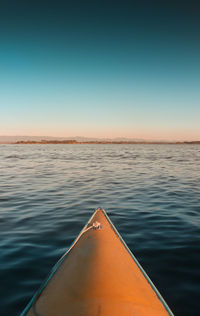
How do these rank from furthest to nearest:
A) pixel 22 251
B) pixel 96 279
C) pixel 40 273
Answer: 1. pixel 22 251
2. pixel 40 273
3. pixel 96 279

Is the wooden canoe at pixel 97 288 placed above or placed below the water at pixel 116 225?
above

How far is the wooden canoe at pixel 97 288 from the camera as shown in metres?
2.46

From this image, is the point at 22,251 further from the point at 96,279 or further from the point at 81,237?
the point at 96,279

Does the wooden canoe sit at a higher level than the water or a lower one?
higher

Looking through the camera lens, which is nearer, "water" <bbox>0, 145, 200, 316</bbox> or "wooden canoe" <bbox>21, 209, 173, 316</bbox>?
"wooden canoe" <bbox>21, 209, 173, 316</bbox>

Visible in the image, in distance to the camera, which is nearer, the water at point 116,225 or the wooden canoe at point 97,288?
the wooden canoe at point 97,288

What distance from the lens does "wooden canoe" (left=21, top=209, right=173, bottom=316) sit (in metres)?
2.46

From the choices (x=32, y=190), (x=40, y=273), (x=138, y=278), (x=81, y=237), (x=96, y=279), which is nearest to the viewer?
(x=96, y=279)

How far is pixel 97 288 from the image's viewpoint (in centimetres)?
275

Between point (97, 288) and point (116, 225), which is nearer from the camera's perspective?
point (97, 288)

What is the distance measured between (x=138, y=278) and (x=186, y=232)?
3520 millimetres

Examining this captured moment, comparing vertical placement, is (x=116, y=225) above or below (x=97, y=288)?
below

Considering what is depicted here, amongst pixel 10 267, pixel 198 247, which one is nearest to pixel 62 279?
pixel 10 267

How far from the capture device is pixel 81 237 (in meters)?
4.47
